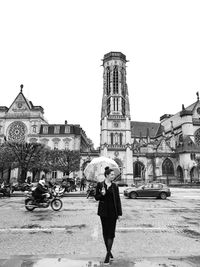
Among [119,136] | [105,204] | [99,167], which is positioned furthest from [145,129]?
[105,204]

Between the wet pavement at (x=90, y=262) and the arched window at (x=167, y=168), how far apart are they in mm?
49281

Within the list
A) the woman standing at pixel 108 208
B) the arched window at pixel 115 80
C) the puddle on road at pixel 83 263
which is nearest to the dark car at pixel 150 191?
the puddle on road at pixel 83 263

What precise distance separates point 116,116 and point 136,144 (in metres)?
12.4

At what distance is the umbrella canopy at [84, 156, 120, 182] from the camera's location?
19.0 metres

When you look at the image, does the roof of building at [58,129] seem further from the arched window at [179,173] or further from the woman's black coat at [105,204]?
the woman's black coat at [105,204]

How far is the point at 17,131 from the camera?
53.3 meters

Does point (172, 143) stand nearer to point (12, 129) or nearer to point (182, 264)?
point (12, 129)

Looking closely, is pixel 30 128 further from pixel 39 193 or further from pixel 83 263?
pixel 83 263

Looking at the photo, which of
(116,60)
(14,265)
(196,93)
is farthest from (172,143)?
(14,265)

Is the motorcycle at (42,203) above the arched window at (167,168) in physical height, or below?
below

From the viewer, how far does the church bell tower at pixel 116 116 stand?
4925cm

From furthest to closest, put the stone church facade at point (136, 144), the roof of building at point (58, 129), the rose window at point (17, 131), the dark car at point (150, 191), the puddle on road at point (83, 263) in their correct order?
the roof of building at point (58, 129), the rose window at point (17, 131), the stone church facade at point (136, 144), the dark car at point (150, 191), the puddle on road at point (83, 263)

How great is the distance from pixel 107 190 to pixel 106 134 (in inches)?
1823

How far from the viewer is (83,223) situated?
8023 millimetres
